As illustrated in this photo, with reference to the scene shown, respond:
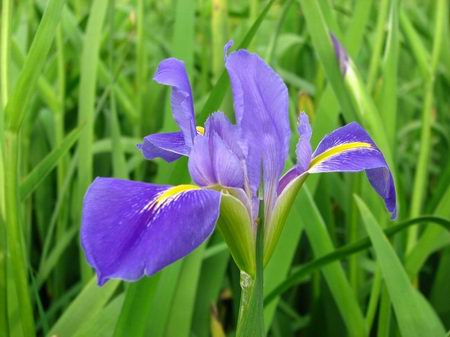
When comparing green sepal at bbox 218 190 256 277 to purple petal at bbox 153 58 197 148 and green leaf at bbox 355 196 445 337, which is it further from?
green leaf at bbox 355 196 445 337

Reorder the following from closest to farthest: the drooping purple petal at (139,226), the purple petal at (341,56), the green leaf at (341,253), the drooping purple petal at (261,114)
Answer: the drooping purple petal at (139,226) < the drooping purple petal at (261,114) < the green leaf at (341,253) < the purple petal at (341,56)

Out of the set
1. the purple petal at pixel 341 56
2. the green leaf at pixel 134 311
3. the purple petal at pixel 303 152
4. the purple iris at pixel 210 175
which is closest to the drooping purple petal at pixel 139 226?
the purple iris at pixel 210 175

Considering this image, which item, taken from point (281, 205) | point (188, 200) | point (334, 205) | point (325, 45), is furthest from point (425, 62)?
point (188, 200)

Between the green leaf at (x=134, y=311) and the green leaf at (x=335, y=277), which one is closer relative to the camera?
the green leaf at (x=134, y=311)

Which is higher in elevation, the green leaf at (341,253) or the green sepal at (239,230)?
the green sepal at (239,230)

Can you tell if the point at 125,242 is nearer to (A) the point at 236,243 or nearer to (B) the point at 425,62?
(A) the point at 236,243

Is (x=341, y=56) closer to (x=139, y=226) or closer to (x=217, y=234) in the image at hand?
(x=217, y=234)

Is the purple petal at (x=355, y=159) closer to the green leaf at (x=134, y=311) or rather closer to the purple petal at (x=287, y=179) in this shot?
the purple petal at (x=287, y=179)

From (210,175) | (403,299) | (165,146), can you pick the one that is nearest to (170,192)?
(210,175)

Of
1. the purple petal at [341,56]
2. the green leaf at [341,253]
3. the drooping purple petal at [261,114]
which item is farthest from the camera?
the purple petal at [341,56]
